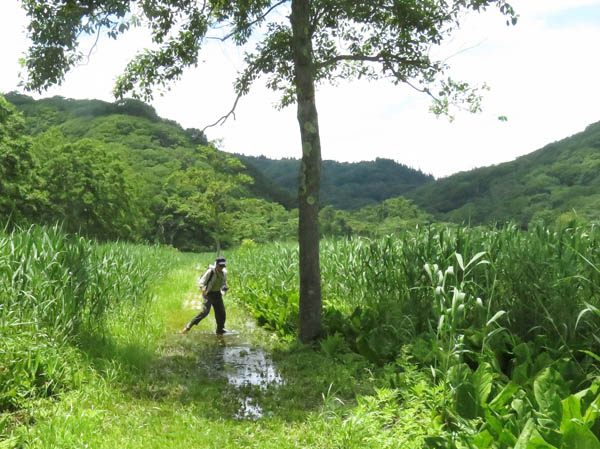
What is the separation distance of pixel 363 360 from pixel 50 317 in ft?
12.2

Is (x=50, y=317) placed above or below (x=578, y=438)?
above

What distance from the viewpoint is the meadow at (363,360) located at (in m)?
3.40

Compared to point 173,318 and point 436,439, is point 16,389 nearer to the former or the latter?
point 436,439

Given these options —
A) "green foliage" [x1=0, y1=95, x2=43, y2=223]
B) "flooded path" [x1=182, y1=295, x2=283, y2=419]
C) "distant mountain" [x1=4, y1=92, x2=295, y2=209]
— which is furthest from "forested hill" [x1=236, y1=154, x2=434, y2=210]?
"flooded path" [x1=182, y1=295, x2=283, y2=419]

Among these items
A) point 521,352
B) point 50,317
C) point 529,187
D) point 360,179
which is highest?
point 360,179

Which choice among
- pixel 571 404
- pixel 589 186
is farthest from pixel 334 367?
pixel 589 186

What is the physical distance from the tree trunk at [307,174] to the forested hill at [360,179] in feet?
177

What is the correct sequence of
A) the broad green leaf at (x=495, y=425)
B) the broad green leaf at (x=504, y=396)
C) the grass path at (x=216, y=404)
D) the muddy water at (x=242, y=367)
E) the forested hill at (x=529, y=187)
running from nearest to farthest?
the broad green leaf at (x=495, y=425), the broad green leaf at (x=504, y=396), the grass path at (x=216, y=404), the muddy water at (x=242, y=367), the forested hill at (x=529, y=187)

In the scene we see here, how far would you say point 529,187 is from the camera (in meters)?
46.3

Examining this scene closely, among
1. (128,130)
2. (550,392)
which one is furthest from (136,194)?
(550,392)

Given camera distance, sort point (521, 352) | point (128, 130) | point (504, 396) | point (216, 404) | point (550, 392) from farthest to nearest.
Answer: point (128, 130)
point (216, 404)
point (521, 352)
point (504, 396)
point (550, 392)

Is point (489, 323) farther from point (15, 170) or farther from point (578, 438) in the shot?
point (15, 170)

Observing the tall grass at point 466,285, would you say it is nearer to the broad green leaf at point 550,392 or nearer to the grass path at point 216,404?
the broad green leaf at point 550,392

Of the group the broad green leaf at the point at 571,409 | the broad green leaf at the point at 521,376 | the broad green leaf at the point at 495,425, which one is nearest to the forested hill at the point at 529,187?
the broad green leaf at the point at 521,376
